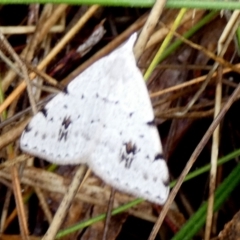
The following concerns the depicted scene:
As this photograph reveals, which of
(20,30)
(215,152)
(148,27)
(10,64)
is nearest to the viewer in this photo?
(148,27)

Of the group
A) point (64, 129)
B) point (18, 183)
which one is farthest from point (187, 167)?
point (18, 183)

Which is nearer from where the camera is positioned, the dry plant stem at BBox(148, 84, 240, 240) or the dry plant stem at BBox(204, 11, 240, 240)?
the dry plant stem at BBox(148, 84, 240, 240)

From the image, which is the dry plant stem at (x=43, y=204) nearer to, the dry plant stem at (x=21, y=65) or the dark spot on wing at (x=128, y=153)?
the dry plant stem at (x=21, y=65)

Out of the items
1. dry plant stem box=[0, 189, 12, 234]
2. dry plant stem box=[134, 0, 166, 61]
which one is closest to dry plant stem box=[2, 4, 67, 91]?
dry plant stem box=[0, 189, 12, 234]

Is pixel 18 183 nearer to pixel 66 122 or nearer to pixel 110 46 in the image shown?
pixel 66 122

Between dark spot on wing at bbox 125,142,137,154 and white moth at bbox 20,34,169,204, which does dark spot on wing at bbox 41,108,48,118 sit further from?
dark spot on wing at bbox 125,142,137,154

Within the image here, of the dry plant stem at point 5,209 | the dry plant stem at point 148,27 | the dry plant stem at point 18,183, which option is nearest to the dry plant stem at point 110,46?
the dry plant stem at point 18,183

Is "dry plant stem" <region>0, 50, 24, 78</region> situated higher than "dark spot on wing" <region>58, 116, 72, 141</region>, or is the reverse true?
"dry plant stem" <region>0, 50, 24, 78</region>

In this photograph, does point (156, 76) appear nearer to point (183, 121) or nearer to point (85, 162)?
point (183, 121)

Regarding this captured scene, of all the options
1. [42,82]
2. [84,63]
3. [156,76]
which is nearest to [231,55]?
[156,76]
